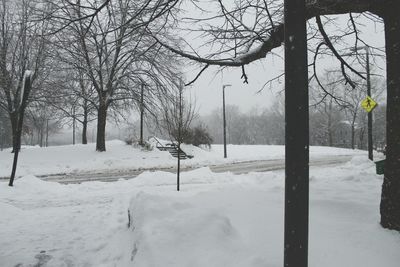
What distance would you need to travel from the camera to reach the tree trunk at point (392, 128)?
12.9 feet

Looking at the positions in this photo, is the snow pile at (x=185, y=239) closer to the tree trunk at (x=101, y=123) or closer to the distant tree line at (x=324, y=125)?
the tree trunk at (x=101, y=123)

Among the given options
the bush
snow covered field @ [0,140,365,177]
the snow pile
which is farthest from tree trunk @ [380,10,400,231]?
the bush

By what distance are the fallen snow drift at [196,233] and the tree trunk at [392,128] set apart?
0.27 metres

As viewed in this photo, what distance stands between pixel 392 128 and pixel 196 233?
9.41 ft

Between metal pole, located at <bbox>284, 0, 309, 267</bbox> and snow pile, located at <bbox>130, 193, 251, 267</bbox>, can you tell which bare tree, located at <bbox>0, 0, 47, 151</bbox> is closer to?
snow pile, located at <bbox>130, 193, 251, 267</bbox>

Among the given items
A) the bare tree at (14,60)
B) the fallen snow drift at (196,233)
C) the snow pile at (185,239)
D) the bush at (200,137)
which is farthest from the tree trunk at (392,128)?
the bush at (200,137)

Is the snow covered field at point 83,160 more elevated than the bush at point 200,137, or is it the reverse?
the bush at point 200,137

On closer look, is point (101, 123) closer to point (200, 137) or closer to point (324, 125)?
point (200, 137)

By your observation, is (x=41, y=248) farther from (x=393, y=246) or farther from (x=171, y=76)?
(x=171, y=76)

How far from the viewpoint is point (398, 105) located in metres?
4.07

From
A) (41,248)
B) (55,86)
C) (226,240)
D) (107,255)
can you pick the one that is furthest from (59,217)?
(55,86)

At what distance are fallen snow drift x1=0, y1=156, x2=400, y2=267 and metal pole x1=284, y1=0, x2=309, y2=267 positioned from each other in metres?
1.02

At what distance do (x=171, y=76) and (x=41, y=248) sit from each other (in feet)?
54.9

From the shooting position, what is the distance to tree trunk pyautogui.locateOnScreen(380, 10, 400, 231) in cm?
394
